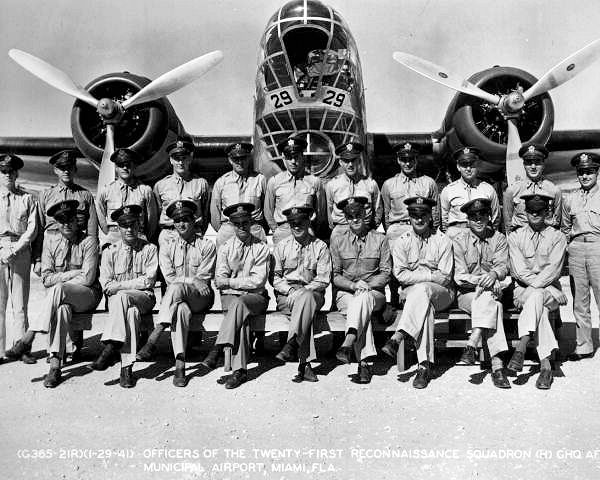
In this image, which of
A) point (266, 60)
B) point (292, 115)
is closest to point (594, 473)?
point (292, 115)

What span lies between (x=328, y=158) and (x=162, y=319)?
377cm

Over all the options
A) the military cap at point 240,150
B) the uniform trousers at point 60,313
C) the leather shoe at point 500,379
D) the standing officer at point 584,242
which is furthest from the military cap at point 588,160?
the uniform trousers at point 60,313

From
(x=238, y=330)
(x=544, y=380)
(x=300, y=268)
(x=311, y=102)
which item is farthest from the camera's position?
(x=311, y=102)

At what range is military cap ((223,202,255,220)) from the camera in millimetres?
5020

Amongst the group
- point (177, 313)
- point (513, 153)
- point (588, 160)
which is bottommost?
point (177, 313)

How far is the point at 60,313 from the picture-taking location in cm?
469

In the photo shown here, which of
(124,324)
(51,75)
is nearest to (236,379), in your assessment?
(124,324)

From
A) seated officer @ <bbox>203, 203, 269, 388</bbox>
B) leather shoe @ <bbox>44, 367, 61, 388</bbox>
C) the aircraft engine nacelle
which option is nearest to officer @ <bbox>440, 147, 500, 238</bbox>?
seated officer @ <bbox>203, 203, 269, 388</bbox>

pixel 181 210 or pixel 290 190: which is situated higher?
pixel 290 190

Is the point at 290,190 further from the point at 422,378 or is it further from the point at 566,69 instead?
the point at 566,69

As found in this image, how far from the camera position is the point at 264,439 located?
3.49 metres

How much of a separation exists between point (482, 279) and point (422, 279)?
51cm

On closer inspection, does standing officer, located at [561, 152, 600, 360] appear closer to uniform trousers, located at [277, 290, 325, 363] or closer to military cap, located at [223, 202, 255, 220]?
uniform trousers, located at [277, 290, 325, 363]

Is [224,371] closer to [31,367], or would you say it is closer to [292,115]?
[31,367]
